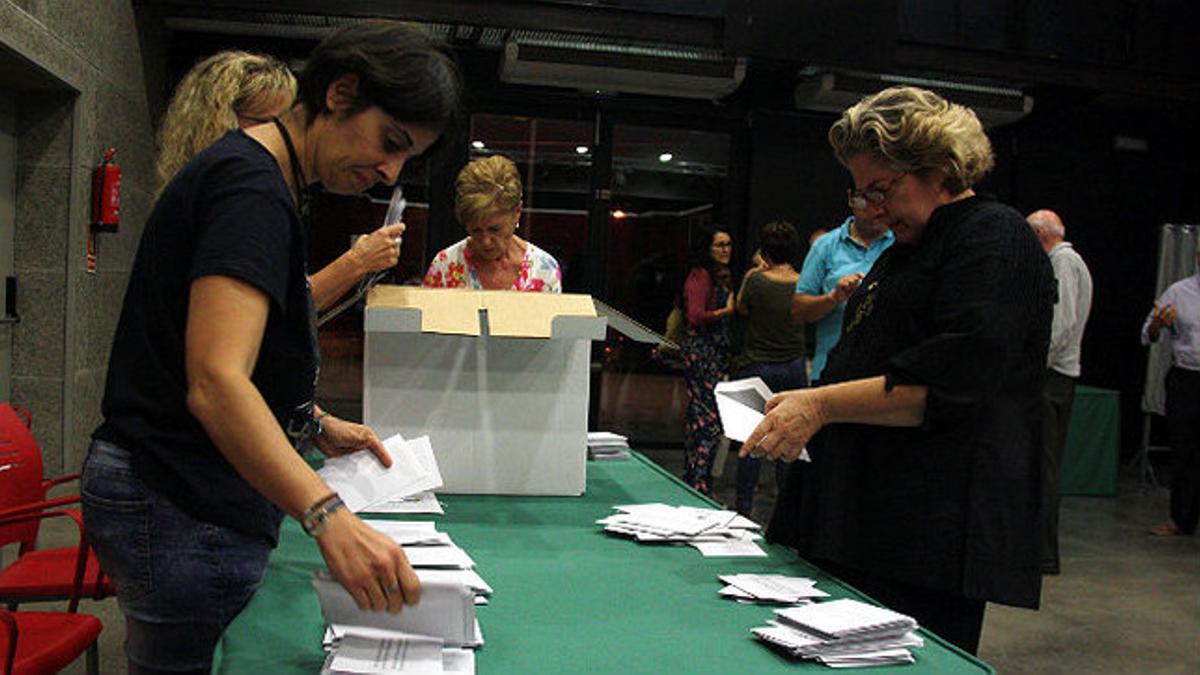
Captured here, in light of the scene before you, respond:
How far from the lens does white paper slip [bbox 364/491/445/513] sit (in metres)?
1.95

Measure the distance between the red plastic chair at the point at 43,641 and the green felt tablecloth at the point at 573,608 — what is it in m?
0.50

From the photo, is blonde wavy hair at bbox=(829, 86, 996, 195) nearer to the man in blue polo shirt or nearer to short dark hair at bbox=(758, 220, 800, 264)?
the man in blue polo shirt

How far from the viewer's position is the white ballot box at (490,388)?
2090 mm

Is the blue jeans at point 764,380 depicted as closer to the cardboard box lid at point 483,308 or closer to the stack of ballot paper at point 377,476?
the cardboard box lid at point 483,308

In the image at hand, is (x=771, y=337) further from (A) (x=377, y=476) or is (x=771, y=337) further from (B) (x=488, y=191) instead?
(A) (x=377, y=476)

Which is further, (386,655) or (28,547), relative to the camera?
(28,547)

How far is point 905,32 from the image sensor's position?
21.6 feet

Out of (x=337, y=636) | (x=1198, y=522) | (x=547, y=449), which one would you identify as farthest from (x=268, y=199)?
(x=1198, y=522)

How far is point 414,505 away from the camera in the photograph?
2.01 meters

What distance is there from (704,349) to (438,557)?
13.0 ft

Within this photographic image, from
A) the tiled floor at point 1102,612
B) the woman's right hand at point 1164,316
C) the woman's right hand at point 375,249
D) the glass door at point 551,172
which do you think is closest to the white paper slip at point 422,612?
the woman's right hand at point 375,249

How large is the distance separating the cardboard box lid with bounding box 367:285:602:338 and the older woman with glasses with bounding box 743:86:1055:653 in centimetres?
58

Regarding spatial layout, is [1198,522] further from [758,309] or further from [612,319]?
[612,319]

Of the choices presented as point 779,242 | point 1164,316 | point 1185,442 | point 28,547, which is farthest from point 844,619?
point 1164,316
